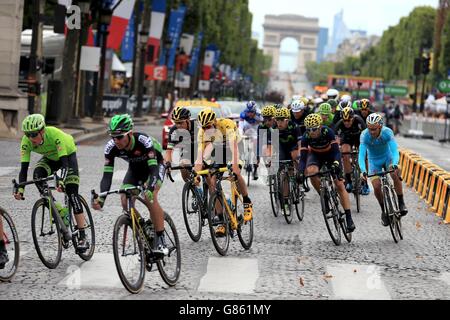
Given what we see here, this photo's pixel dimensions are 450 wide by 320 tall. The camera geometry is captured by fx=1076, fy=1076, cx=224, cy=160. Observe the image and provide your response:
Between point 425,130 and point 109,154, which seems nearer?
point 109,154

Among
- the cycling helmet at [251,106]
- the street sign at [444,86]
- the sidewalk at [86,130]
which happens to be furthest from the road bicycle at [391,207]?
the street sign at [444,86]

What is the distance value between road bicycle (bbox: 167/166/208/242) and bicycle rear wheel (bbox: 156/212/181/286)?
7.50ft

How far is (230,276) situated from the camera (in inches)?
431

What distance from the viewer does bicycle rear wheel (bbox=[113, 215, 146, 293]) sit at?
948cm

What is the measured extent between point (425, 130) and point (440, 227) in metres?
47.8

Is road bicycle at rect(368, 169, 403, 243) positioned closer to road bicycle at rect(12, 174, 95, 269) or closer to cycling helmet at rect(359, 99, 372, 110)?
cycling helmet at rect(359, 99, 372, 110)

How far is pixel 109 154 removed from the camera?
10.2 meters

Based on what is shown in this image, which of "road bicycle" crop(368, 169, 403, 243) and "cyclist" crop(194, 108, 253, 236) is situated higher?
"cyclist" crop(194, 108, 253, 236)

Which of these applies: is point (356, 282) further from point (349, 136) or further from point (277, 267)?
point (349, 136)

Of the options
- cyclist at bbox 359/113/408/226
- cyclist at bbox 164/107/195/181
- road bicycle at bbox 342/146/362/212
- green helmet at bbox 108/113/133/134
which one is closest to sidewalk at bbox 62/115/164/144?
road bicycle at bbox 342/146/362/212

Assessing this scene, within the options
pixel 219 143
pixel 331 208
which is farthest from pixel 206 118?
pixel 331 208
